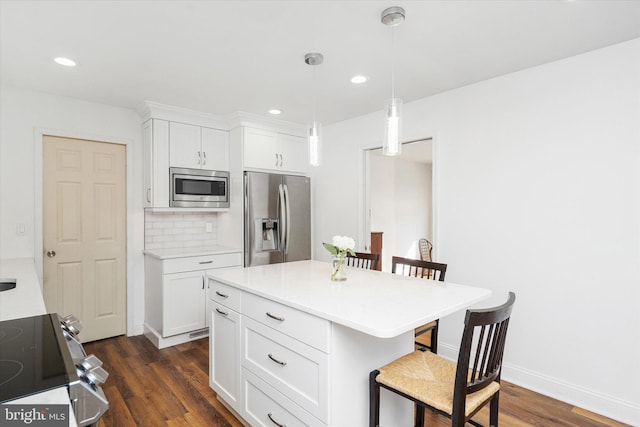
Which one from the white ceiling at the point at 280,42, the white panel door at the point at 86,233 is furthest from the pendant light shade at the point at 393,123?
the white panel door at the point at 86,233

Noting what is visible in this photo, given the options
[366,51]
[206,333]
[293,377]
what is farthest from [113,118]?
[293,377]

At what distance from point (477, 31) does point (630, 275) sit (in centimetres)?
187

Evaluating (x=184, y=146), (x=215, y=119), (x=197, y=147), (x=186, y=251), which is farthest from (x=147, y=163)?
(x=186, y=251)

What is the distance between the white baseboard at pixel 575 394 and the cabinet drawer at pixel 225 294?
2.24 meters

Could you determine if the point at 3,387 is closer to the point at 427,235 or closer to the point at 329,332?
the point at 329,332

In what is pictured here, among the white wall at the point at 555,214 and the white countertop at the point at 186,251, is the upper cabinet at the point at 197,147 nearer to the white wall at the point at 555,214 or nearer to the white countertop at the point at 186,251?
the white countertop at the point at 186,251

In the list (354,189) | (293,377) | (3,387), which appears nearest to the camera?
(3,387)

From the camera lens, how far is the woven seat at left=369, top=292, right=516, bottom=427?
52.2 inches

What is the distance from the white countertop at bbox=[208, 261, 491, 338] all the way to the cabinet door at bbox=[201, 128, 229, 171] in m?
1.94

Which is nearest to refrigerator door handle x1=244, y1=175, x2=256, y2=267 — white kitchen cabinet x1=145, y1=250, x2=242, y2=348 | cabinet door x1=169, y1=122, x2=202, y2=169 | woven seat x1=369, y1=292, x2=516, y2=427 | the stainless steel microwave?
white kitchen cabinet x1=145, y1=250, x2=242, y2=348

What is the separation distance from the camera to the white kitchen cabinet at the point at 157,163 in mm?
3574

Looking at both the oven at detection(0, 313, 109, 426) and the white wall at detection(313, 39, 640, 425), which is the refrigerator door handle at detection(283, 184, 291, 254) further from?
the oven at detection(0, 313, 109, 426)

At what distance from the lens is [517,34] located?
216 centimetres

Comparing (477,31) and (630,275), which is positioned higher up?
(477,31)
